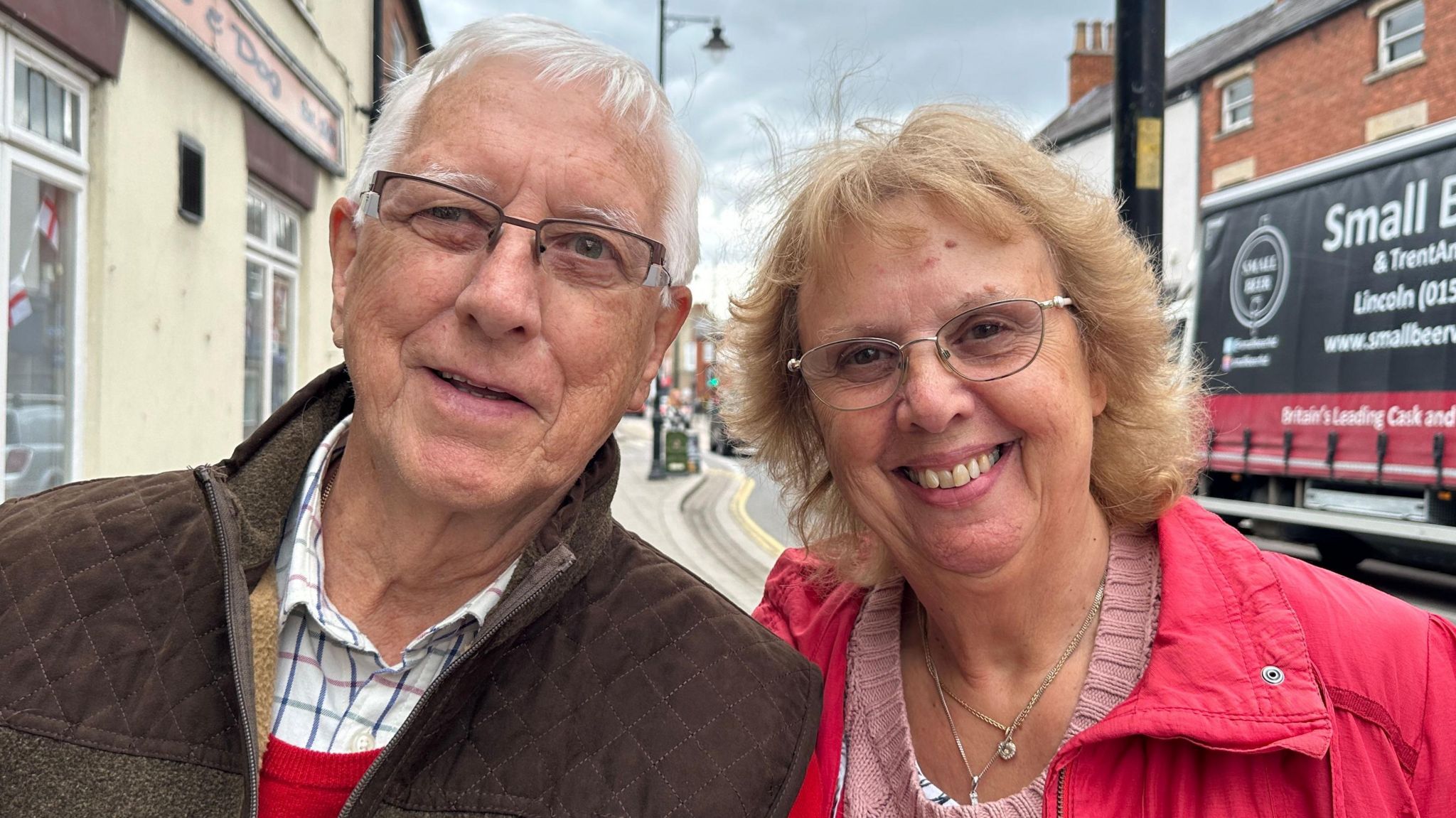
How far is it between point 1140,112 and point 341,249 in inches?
108

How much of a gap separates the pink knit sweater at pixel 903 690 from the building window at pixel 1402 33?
671 inches

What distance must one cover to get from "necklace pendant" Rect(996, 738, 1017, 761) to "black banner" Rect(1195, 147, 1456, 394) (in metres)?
5.51

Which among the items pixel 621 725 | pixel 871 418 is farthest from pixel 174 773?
pixel 871 418

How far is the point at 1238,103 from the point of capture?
17.9 meters

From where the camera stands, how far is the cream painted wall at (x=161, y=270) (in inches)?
193

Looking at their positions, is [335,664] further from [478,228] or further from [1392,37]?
[1392,37]

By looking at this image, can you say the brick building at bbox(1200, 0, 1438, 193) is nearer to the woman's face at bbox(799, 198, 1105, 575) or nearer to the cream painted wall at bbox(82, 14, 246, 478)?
the woman's face at bbox(799, 198, 1105, 575)

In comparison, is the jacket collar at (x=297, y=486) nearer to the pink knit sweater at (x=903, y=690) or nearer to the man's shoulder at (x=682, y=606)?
the man's shoulder at (x=682, y=606)

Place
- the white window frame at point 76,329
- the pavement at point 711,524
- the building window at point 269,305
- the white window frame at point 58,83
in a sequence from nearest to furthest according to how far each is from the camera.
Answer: the white window frame at point 58,83 < the white window frame at point 76,329 < the building window at point 269,305 < the pavement at point 711,524

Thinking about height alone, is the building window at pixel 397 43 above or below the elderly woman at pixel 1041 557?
above

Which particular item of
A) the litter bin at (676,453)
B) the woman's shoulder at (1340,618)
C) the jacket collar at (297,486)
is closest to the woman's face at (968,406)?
the woman's shoulder at (1340,618)

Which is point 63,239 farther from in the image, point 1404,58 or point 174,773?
point 1404,58

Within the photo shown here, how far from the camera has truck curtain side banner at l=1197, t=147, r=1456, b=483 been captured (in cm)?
671

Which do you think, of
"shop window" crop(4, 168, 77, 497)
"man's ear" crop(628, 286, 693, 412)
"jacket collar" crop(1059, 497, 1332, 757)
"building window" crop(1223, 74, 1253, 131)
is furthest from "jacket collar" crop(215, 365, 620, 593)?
"building window" crop(1223, 74, 1253, 131)
